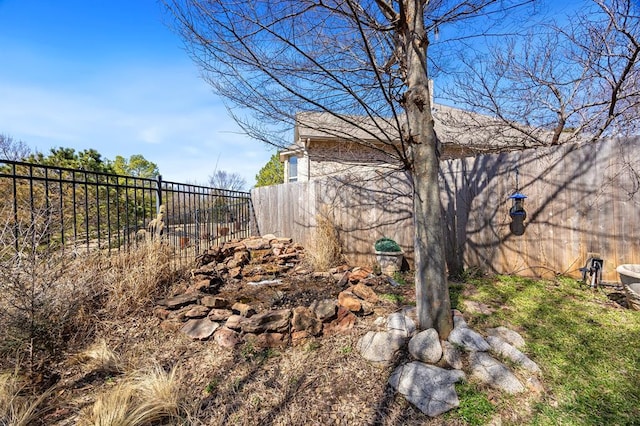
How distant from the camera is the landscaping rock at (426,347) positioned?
2201 mm

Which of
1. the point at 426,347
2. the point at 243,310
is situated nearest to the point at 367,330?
the point at 426,347

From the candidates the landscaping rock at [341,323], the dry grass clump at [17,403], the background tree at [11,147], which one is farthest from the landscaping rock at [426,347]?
the background tree at [11,147]

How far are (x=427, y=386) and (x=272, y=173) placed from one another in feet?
60.4

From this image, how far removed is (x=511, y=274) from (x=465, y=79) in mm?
3792

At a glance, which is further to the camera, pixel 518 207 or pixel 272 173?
pixel 272 173

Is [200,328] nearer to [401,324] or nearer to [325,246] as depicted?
[401,324]

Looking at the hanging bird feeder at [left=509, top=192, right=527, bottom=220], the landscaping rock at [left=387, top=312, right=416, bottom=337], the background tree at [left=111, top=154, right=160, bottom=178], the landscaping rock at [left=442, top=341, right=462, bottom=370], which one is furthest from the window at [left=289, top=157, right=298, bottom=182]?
the background tree at [left=111, top=154, right=160, bottom=178]

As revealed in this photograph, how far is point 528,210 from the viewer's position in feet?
13.3

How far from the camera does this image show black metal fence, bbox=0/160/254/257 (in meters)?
3.01

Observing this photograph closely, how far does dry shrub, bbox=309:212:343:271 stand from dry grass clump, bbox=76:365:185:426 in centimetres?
312

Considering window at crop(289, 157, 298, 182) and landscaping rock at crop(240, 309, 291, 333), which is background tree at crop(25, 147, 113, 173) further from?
landscaping rock at crop(240, 309, 291, 333)

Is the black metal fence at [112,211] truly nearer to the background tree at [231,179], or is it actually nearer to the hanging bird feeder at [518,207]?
the hanging bird feeder at [518,207]

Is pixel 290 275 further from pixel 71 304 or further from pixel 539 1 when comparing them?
pixel 539 1

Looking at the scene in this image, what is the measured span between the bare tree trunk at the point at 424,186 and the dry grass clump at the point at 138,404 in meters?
2.00
